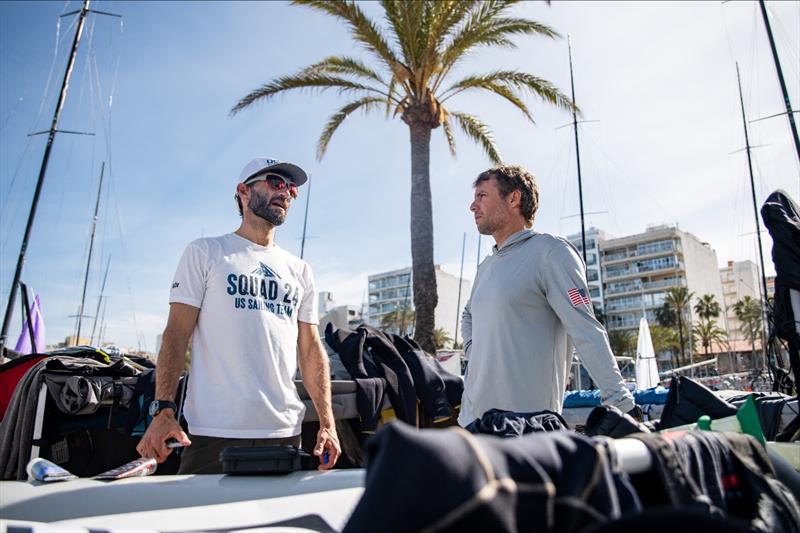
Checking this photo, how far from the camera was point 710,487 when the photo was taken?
3.61 ft

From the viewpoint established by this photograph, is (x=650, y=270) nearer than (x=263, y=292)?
No

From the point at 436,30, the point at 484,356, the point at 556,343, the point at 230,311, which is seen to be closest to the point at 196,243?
the point at 230,311

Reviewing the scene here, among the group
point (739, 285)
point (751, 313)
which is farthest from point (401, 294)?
point (739, 285)

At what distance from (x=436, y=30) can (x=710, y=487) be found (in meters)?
11.2

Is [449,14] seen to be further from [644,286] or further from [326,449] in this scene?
[644,286]

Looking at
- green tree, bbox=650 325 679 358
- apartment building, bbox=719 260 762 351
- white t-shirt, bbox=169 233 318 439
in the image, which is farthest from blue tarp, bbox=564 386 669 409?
apartment building, bbox=719 260 762 351

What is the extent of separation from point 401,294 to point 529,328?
106709mm

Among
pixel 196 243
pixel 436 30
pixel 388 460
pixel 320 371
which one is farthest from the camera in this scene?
pixel 436 30

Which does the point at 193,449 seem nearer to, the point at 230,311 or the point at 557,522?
the point at 230,311

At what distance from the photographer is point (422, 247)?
11.9 metres

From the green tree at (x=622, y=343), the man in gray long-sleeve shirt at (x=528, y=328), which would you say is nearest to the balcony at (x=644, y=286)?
the green tree at (x=622, y=343)

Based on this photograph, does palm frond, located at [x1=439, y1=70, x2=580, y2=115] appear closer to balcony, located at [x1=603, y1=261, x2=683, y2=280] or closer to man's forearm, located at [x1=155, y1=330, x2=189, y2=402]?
man's forearm, located at [x1=155, y1=330, x2=189, y2=402]

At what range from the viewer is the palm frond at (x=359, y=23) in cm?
1084

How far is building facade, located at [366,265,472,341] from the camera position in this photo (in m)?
95.5
